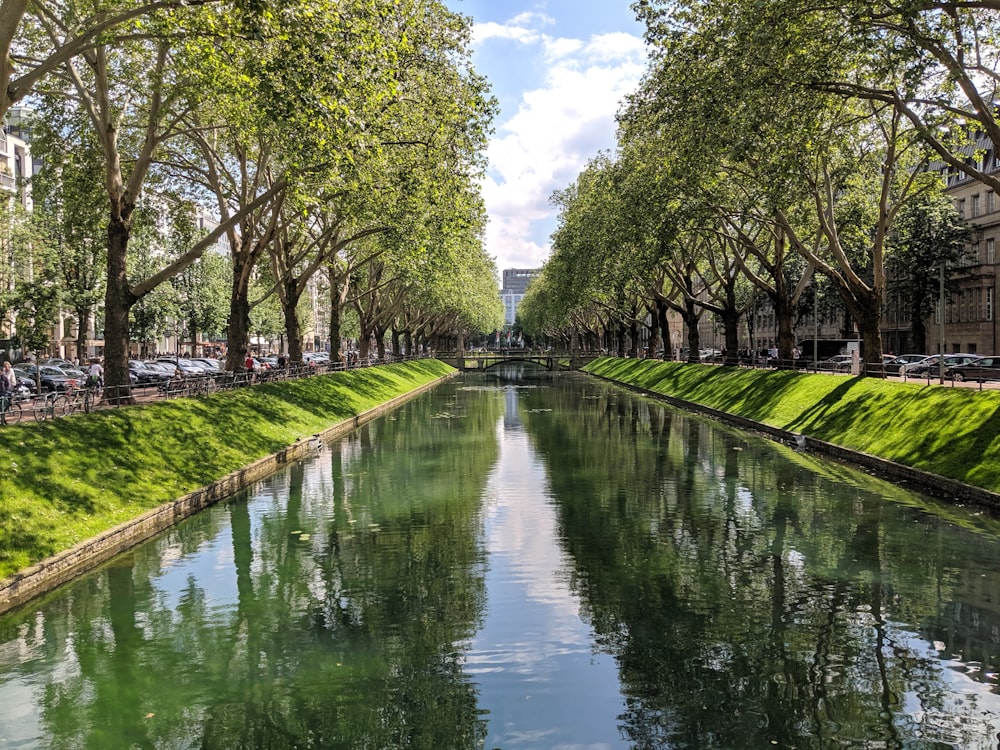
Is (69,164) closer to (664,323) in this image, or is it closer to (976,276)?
(664,323)

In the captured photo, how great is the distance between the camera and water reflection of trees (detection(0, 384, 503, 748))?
770 cm

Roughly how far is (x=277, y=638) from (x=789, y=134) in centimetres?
1696

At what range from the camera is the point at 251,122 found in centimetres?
2012

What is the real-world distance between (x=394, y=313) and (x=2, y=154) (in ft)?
111

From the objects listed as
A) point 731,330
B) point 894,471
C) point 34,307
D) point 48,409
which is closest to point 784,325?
point 731,330

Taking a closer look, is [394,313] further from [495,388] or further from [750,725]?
[750,725]

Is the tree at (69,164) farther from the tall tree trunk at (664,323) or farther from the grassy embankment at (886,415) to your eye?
the tall tree trunk at (664,323)

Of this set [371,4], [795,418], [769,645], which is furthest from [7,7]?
[795,418]

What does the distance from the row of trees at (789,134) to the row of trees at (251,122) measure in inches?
280

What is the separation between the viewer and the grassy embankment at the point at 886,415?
766 inches

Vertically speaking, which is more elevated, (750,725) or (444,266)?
(444,266)

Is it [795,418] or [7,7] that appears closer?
[7,7]

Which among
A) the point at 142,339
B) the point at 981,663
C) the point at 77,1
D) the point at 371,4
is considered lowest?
the point at 981,663

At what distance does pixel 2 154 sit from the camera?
62.7 meters
